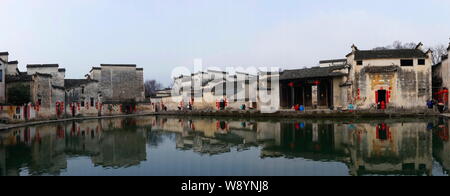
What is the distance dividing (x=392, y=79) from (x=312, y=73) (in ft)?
19.6

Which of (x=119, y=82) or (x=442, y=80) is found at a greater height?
(x=119, y=82)

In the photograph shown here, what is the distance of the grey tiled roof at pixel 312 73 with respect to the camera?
2250 centimetres

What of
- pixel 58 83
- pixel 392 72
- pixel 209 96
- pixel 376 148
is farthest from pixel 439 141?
pixel 58 83

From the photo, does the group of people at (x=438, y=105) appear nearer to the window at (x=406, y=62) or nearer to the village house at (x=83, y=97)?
the window at (x=406, y=62)

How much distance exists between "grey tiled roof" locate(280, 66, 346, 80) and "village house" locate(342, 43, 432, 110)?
1.81 meters

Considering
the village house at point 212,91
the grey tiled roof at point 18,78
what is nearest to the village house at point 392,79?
the village house at point 212,91

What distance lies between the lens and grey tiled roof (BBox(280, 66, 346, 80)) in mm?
22500

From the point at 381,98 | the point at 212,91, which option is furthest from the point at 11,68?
the point at 381,98

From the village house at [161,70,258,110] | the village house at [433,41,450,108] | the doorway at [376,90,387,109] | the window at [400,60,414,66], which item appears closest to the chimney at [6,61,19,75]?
the village house at [161,70,258,110]

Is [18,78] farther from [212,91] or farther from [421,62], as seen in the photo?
[421,62]

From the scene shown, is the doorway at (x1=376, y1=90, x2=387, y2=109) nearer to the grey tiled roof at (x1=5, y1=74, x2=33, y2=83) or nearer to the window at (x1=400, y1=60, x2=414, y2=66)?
the window at (x1=400, y1=60, x2=414, y2=66)

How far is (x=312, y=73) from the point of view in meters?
23.8

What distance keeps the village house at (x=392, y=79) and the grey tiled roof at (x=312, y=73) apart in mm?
1811

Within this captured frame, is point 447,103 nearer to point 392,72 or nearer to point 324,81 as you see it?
point 392,72
